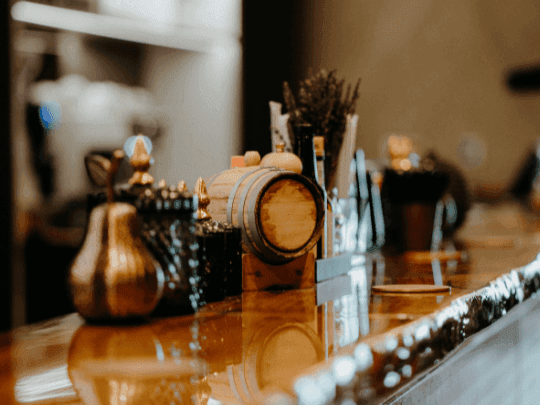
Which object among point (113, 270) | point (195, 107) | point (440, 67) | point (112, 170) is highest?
point (440, 67)

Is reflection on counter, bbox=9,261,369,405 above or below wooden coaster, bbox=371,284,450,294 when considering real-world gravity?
above

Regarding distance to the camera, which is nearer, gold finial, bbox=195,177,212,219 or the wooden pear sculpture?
the wooden pear sculpture

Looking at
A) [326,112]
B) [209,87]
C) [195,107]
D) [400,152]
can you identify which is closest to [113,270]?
[326,112]

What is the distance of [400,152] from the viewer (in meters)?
2.13

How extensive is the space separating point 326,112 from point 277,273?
543mm

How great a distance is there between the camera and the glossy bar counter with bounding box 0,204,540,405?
0.44 m

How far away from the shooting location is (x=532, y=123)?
455cm

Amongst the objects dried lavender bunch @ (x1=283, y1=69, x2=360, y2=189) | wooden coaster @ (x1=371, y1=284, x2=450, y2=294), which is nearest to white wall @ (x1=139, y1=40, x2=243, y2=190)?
dried lavender bunch @ (x1=283, y1=69, x2=360, y2=189)

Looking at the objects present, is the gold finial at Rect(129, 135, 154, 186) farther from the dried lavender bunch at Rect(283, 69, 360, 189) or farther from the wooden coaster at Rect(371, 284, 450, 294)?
the dried lavender bunch at Rect(283, 69, 360, 189)

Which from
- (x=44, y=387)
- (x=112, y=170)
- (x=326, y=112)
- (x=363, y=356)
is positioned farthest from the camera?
(x=326, y=112)

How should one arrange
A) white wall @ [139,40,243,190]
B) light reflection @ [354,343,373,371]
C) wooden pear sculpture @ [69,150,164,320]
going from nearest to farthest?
1. light reflection @ [354,343,373,371]
2. wooden pear sculpture @ [69,150,164,320]
3. white wall @ [139,40,243,190]

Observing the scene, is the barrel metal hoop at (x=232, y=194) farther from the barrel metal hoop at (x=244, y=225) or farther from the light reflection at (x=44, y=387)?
the light reflection at (x=44, y=387)

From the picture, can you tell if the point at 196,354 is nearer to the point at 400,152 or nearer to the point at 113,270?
the point at 113,270

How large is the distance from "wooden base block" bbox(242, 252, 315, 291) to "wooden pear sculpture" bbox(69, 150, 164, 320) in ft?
1.19
